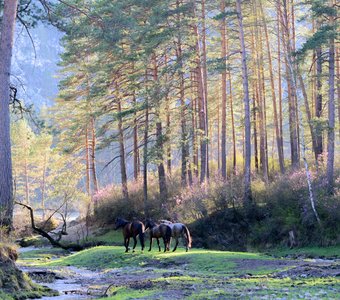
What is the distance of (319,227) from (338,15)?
34.3 feet

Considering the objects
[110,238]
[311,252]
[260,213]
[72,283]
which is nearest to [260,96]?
[260,213]

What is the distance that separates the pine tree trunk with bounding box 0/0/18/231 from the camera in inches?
608

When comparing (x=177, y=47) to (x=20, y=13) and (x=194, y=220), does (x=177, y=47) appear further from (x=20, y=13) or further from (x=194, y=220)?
(x=20, y=13)

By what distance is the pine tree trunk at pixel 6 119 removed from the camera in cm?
1544

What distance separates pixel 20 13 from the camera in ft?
64.1

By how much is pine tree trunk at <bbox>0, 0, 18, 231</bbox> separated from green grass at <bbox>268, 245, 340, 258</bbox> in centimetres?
1228

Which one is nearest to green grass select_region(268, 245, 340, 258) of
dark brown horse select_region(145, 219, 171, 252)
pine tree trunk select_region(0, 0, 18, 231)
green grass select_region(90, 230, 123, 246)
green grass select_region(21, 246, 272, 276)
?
green grass select_region(21, 246, 272, 276)

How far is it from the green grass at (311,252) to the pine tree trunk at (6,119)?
40.3ft

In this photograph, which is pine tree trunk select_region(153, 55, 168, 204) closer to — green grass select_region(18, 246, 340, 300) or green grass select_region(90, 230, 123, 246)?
green grass select_region(90, 230, 123, 246)

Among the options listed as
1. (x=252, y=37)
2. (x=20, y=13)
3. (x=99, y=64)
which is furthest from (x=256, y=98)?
(x=20, y=13)

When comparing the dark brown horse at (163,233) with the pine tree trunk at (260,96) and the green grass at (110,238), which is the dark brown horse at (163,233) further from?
the pine tree trunk at (260,96)

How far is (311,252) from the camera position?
2369 cm

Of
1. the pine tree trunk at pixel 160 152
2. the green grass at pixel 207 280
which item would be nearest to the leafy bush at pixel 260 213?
the pine tree trunk at pixel 160 152

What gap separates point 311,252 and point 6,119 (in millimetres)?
13562
